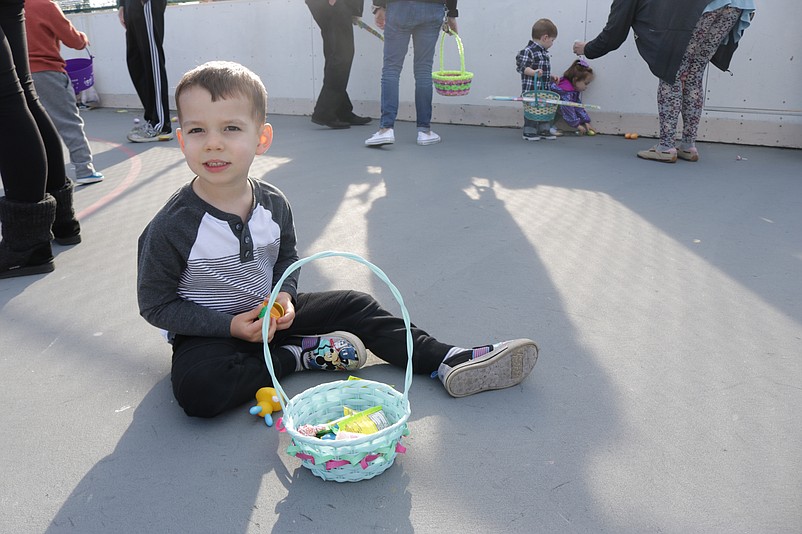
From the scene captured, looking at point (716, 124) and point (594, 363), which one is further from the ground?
point (716, 124)

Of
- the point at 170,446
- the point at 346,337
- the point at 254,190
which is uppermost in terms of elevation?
the point at 254,190

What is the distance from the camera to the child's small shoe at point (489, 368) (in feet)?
6.40

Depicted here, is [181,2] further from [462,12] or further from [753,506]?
[753,506]

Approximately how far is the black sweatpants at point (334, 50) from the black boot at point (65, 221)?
3480 millimetres

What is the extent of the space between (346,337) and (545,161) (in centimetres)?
314

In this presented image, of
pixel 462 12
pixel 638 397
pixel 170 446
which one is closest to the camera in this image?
pixel 170 446

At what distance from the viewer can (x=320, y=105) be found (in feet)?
21.4

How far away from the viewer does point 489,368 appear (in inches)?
77.4

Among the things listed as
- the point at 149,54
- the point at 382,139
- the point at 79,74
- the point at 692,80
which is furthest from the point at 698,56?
the point at 79,74

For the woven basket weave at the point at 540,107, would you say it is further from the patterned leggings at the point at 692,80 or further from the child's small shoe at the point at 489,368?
the child's small shoe at the point at 489,368

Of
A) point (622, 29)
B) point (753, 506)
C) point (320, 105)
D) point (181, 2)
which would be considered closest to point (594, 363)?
point (753, 506)

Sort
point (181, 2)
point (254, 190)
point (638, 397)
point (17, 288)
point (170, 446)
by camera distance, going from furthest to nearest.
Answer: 1. point (181, 2)
2. point (17, 288)
3. point (254, 190)
4. point (638, 397)
5. point (170, 446)

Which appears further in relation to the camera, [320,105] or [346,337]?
[320,105]

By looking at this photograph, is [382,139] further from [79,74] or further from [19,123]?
[19,123]
